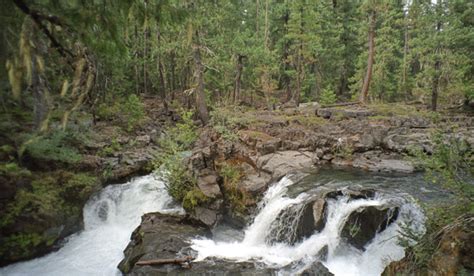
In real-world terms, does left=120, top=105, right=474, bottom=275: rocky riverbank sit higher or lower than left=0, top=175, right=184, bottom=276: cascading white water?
higher

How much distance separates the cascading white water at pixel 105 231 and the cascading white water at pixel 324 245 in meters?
2.61

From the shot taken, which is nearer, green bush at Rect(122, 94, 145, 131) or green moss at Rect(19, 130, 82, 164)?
green moss at Rect(19, 130, 82, 164)

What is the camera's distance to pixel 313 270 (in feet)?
20.9

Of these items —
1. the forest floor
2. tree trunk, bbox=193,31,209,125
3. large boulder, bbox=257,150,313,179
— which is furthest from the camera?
tree trunk, bbox=193,31,209,125

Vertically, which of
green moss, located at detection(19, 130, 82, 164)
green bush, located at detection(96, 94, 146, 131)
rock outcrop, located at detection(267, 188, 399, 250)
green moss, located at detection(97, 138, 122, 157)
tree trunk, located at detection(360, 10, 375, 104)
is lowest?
rock outcrop, located at detection(267, 188, 399, 250)

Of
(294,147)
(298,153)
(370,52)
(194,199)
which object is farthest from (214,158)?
(370,52)

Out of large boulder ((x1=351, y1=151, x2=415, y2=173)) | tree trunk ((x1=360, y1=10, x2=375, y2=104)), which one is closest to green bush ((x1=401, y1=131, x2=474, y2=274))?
large boulder ((x1=351, y1=151, x2=415, y2=173))

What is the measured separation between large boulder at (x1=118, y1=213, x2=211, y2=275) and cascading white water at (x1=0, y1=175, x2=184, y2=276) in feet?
2.00

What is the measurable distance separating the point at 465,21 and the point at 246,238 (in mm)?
17976

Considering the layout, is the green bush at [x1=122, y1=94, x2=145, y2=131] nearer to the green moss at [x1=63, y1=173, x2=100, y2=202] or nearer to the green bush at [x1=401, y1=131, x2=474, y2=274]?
the green moss at [x1=63, y1=173, x2=100, y2=202]

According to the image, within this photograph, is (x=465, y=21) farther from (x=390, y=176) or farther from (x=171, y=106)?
(x=171, y=106)

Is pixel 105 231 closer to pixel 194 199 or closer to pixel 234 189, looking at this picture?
pixel 194 199

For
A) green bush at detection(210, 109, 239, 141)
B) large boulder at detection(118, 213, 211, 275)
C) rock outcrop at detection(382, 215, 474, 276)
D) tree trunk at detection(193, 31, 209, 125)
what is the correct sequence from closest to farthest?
rock outcrop at detection(382, 215, 474, 276), large boulder at detection(118, 213, 211, 275), green bush at detection(210, 109, 239, 141), tree trunk at detection(193, 31, 209, 125)

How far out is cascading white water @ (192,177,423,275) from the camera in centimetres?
679
